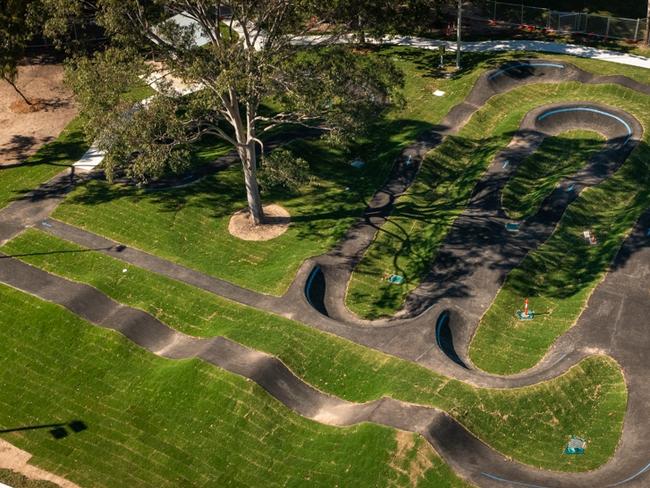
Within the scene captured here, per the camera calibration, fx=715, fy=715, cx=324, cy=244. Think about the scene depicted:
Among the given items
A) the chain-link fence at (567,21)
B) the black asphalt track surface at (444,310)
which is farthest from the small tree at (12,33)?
the chain-link fence at (567,21)

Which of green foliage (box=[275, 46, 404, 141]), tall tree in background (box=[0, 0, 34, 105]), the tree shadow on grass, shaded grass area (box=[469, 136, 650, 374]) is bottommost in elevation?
shaded grass area (box=[469, 136, 650, 374])

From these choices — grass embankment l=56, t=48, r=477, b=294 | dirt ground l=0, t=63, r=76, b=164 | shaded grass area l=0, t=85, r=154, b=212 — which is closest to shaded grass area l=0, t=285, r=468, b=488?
grass embankment l=56, t=48, r=477, b=294

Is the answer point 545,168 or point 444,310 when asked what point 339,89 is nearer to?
point 444,310

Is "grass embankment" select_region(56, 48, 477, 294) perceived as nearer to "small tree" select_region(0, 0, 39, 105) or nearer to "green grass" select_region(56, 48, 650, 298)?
"green grass" select_region(56, 48, 650, 298)

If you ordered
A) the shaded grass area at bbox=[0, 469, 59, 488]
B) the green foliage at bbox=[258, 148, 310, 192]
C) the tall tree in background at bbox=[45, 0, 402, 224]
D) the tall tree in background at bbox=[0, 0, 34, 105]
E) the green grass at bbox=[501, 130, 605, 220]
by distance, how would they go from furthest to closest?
the tall tree in background at bbox=[0, 0, 34, 105] → the green grass at bbox=[501, 130, 605, 220] → the green foliage at bbox=[258, 148, 310, 192] → the tall tree in background at bbox=[45, 0, 402, 224] → the shaded grass area at bbox=[0, 469, 59, 488]

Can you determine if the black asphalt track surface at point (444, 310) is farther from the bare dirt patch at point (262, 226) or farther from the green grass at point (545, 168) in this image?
the bare dirt patch at point (262, 226)

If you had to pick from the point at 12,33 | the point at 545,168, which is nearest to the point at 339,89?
the point at 545,168

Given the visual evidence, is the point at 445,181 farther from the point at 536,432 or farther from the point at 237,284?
the point at 536,432
